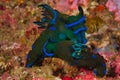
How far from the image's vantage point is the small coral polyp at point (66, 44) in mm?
4375

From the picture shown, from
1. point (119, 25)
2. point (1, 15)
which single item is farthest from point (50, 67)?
point (1, 15)

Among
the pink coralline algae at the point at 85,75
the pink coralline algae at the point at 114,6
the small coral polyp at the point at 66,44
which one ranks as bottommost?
the pink coralline algae at the point at 85,75

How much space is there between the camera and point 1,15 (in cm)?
794

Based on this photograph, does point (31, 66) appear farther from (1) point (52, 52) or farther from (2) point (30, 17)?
(2) point (30, 17)

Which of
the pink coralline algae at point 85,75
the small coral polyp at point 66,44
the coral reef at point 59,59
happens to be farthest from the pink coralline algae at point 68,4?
the pink coralline algae at point 85,75

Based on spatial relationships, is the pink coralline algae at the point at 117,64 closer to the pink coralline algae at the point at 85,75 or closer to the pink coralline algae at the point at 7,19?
the pink coralline algae at the point at 85,75

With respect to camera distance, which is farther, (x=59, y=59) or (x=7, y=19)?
(x=7, y=19)

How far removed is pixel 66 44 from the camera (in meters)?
4.53

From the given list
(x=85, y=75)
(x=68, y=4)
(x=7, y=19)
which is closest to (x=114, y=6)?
(x=68, y=4)

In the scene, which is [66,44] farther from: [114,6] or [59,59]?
[114,6]

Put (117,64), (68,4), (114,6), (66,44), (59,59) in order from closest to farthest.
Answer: (66,44)
(117,64)
(59,59)
(114,6)
(68,4)

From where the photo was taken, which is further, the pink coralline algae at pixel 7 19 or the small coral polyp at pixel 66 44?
the pink coralline algae at pixel 7 19

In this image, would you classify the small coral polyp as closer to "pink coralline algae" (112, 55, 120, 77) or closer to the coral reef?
the coral reef

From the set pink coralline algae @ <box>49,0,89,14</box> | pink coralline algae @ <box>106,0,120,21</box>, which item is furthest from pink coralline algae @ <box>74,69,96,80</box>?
pink coralline algae @ <box>49,0,89,14</box>
